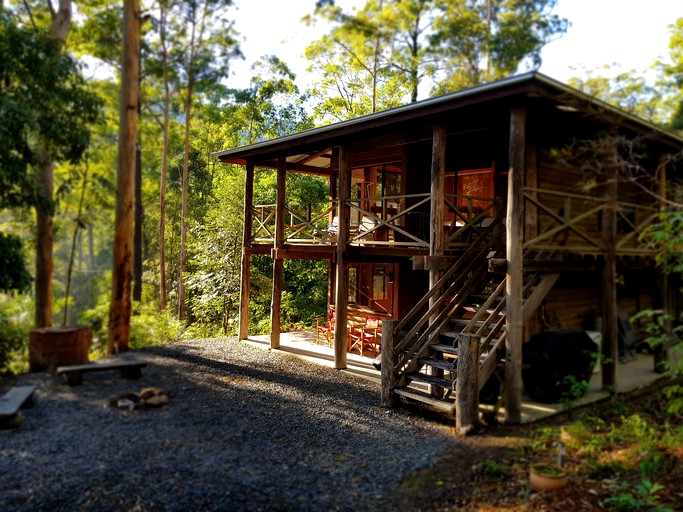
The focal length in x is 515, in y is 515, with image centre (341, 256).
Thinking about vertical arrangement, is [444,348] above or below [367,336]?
above

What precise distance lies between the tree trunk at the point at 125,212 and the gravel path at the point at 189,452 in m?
0.40

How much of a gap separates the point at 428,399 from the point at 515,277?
2150 mm

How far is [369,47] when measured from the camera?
2542 cm

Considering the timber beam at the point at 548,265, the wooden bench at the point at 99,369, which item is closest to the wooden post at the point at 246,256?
the timber beam at the point at 548,265

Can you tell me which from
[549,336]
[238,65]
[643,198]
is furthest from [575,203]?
[238,65]

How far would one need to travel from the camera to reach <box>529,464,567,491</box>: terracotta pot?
499cm

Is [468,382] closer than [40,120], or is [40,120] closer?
[40,120]

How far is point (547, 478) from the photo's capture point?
501cm

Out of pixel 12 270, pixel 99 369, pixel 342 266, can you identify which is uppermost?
pixel 342 266

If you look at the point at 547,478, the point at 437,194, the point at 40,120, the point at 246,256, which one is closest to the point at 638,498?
the point at 547,478

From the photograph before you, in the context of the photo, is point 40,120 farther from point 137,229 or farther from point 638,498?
point 638,498

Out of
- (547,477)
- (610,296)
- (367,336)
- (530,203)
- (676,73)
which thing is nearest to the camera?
(547,477)

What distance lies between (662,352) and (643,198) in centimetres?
376

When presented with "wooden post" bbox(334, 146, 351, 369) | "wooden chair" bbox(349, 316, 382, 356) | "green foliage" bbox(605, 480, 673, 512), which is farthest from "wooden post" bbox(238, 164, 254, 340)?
"green foliage" bbox(605, 480, 673, 512)
